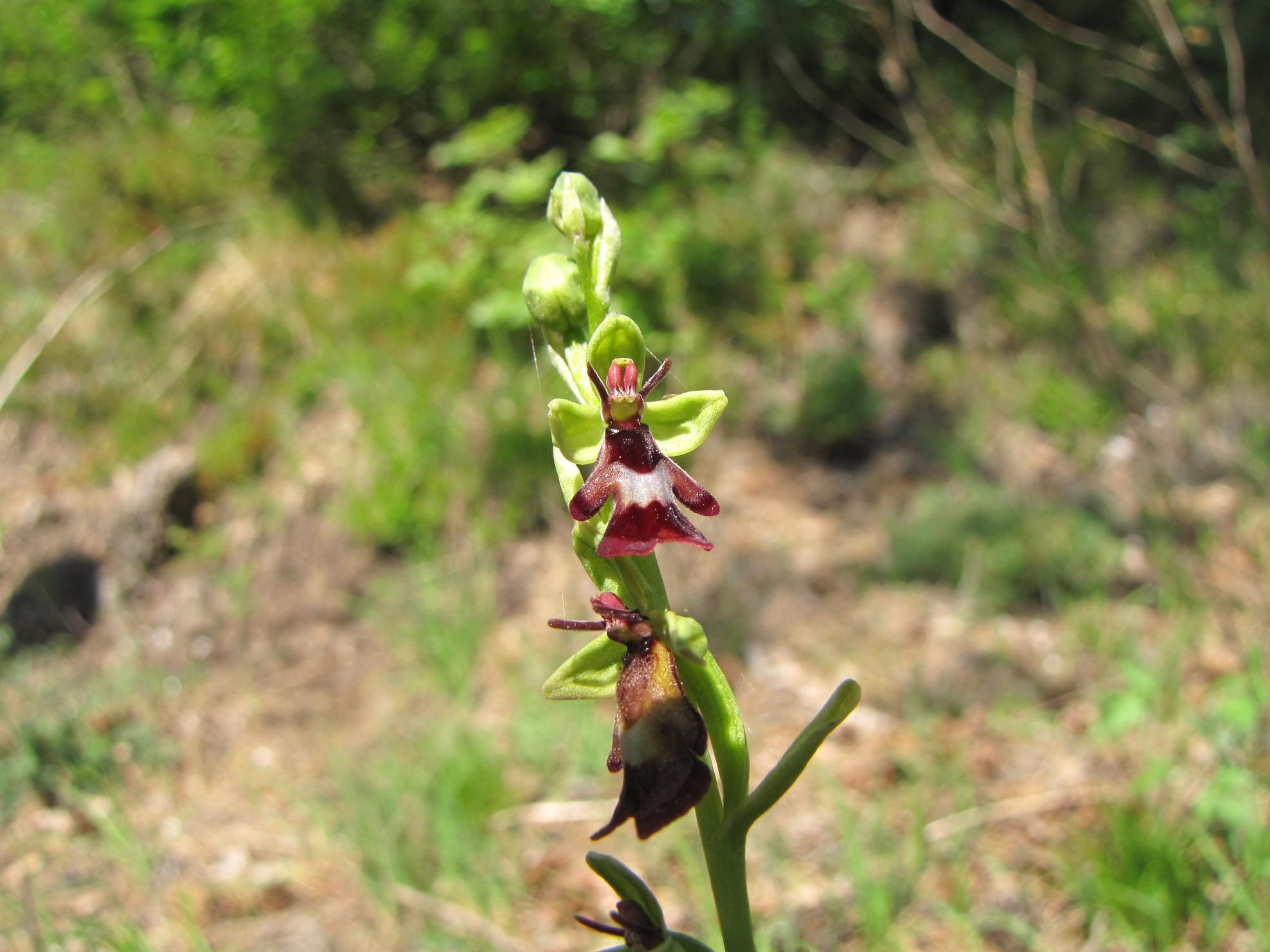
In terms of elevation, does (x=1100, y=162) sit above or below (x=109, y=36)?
below

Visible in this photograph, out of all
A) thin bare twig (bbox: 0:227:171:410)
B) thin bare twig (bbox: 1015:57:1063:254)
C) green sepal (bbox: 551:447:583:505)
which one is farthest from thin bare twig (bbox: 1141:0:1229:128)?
thin bare twig (bbox: 0:227:171:410)

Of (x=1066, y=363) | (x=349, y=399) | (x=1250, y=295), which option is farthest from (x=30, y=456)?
(x=1250, y=295)

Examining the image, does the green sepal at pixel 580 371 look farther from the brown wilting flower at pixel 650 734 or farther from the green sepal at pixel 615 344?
the brown wilting flower at pixel 650 734

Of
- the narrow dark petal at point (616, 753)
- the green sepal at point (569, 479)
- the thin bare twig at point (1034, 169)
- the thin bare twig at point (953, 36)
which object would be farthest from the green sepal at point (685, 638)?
the thin bare twig at point (1034, 169)

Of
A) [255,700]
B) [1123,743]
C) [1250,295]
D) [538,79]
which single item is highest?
[538,79]

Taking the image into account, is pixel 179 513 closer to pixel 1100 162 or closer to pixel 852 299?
pixel 852 299
